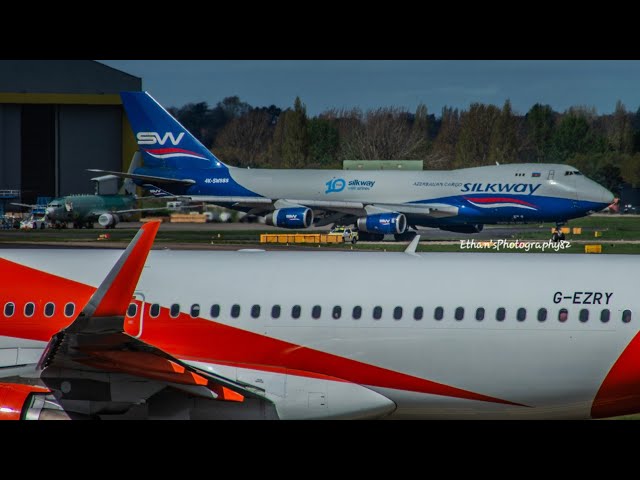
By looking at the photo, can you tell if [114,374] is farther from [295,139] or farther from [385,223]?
[295,139]

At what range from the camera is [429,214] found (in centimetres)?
6150

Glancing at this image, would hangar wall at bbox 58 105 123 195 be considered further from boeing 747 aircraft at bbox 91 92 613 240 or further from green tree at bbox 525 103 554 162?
green tree at bbox 525 103 554 162

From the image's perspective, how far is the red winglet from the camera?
Answer: 1270 centimetres

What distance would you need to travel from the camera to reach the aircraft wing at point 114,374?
524 inches

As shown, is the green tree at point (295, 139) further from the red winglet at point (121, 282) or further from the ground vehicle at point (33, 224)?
the red winglet at point (121, 282)

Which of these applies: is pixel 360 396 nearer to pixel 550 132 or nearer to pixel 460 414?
pixel 460 414

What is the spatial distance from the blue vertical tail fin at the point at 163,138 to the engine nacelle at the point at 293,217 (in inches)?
265

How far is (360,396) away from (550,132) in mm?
88271

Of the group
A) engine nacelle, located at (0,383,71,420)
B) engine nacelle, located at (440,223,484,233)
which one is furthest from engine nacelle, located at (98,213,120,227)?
engine nacelle, located at (0,383,71,420)

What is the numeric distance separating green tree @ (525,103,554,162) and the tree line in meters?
0.10

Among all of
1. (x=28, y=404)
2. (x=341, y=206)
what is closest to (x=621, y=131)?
(x=341, y=206)

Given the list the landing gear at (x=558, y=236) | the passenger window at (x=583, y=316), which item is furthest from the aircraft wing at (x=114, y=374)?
the landing gear at (x=558, y=236)

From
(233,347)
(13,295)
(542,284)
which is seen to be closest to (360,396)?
(233,347)

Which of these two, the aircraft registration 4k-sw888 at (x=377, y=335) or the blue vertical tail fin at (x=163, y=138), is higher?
the blue vertical tail fin at (x=163, y=138)
